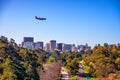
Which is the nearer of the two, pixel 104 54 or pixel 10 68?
pixel 10 68

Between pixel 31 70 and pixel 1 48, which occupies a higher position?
pixel 1 48

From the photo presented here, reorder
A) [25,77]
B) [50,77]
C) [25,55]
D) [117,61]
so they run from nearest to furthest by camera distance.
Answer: [25,77] → [50,77] → [25,55] → [117,61]

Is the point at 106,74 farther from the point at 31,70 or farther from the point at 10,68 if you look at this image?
the point at 10,68

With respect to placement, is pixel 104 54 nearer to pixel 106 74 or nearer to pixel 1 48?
pixel 106 74

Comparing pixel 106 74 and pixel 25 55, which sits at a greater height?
pixel 25 55

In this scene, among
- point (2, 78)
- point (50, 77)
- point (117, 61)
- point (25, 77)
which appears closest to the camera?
point (2, 78)

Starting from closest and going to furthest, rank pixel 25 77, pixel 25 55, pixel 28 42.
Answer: pixel 25 77 → pixel 25 55 → pixel 28 42

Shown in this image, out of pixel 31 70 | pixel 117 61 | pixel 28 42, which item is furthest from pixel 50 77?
pixel 28 42

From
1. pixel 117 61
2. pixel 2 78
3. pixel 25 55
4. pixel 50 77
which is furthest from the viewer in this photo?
pixel 117 61

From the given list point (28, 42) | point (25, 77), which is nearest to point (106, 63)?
point (25, 77)
